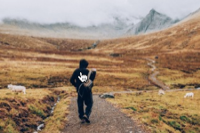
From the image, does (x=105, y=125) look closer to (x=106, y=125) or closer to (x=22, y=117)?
(x=106, y=125)

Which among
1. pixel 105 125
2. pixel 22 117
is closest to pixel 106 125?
pixel 105 125

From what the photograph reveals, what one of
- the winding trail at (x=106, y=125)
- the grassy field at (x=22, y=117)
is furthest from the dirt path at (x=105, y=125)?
the grassy field at (x=22, y=117)

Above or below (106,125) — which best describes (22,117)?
below

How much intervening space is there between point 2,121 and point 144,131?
9726 mm

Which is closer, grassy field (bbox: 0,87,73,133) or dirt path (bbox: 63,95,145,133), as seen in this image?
dirt path (bbox: 63,95,145,133)

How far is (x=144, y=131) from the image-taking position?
1518cm

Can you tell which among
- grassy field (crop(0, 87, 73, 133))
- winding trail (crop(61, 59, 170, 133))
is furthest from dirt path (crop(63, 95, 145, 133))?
grassy field (crop(0, 87, 73, 133))

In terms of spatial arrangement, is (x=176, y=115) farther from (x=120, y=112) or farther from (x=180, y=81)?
(x=180, y=81)

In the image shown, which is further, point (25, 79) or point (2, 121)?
point (25, 79)

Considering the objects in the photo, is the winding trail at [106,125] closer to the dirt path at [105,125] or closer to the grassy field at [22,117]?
the dirt path at [105,125]

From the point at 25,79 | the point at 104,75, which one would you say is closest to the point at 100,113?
the point at 25,79

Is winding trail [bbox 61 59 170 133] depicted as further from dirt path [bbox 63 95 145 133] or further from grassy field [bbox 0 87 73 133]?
grassy field [bbox 0 87 73 133]

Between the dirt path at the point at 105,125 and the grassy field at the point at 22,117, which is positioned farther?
the grassy field at the point at 22,117

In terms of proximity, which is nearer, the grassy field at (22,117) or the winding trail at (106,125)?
the winding trail at (106,125)
